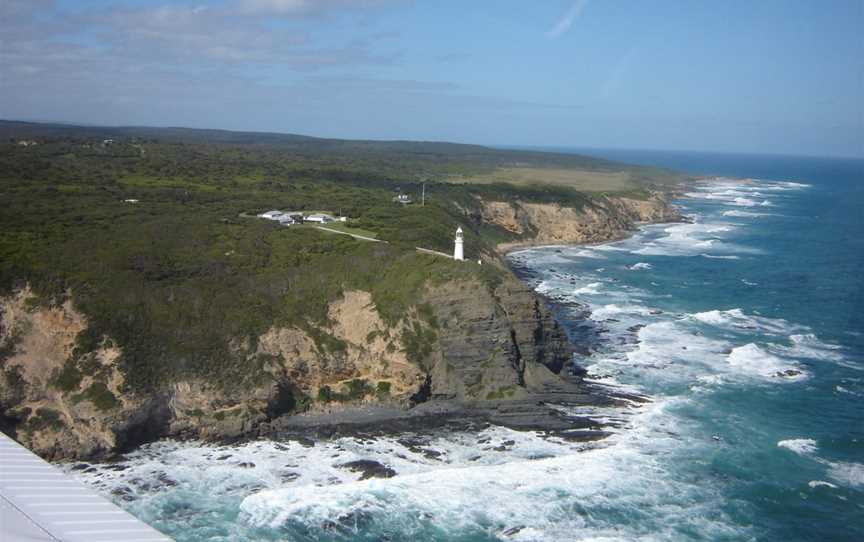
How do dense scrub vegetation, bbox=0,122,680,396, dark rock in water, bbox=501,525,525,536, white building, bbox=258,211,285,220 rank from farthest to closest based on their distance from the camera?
white building, bbox=258,211,285,220, dense scrub vegetation, bbox=0,122,680,396, dark rock in water, bbox=501,525,525,536

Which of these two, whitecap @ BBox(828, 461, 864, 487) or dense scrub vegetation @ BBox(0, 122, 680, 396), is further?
dense scrub vegetation @ BBox(0, 122, 680, 396)

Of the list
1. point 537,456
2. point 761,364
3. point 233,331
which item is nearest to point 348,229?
point 233,331

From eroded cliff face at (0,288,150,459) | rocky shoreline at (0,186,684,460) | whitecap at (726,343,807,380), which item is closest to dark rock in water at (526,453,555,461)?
rocky shoreline at (0,186,684,460)

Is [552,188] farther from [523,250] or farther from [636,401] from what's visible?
[636,401]

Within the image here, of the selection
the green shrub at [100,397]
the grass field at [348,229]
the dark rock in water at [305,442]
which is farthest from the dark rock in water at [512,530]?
the grass field at [348,229]

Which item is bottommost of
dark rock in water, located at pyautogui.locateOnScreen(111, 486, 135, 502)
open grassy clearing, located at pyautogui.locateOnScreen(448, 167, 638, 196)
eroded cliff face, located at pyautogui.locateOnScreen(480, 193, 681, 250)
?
dark rock in water, located at pyautogui.locateOnScreen(111, 486, 135, 502)

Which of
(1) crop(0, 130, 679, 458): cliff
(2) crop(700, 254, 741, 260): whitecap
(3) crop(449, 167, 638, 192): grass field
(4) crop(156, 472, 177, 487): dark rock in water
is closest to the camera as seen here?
(4) crop(156, 472, 177, 487): dark rock in water

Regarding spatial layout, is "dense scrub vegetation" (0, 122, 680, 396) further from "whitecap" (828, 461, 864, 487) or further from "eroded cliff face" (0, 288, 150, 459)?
"whitecap" (828, 461, 864, 487)

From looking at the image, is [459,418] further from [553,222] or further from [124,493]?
[553,222]
